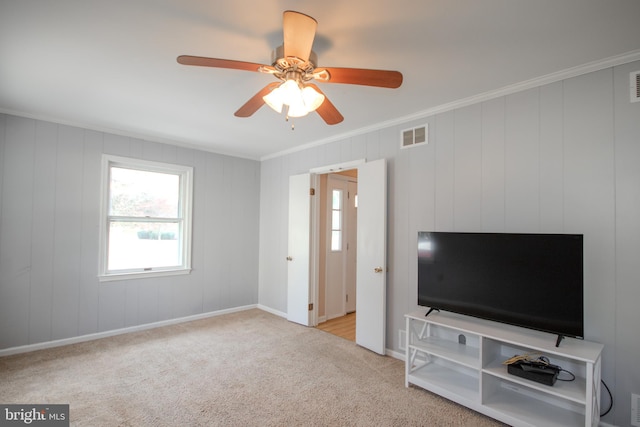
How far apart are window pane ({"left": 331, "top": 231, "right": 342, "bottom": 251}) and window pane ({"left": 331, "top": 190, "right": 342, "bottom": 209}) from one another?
0.42m

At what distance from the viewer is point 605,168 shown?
2215mm

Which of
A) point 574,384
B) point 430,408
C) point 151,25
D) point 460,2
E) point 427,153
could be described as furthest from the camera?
point 427,153

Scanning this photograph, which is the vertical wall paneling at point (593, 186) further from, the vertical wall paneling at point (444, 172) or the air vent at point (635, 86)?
the vertical wall paneling at point (444, 172)

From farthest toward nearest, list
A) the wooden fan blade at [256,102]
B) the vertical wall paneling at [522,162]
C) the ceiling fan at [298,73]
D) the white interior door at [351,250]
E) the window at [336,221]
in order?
the white interior door at [351,250] < the window at [336,221] < the vertical wall paneling at [522,162] < the wooden fan blade at [256,102] < the ceiling fan at [298,73]

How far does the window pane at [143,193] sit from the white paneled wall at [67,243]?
8.4 inches

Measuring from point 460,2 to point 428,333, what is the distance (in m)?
2.65

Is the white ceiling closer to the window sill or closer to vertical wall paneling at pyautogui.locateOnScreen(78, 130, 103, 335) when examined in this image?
vertical wall paneling at pyautogui.locateOnScreen(78, 130, 103, 335)

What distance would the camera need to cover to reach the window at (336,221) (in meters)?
4.93

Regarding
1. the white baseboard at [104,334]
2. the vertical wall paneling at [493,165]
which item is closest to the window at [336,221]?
the white baseboard at [104,334]

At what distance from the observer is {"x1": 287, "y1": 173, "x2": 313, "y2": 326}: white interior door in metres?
4.43

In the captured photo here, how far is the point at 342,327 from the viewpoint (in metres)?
4.45

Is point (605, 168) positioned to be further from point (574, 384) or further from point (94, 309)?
point (94, 309)

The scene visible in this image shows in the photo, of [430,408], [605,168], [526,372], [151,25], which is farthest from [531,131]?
[151,25]

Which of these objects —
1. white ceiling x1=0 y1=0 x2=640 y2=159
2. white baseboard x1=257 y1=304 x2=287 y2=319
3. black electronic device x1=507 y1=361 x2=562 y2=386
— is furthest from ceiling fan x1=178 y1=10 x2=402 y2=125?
white baseboard x1=257 y1=304 x2=287 y2=319
